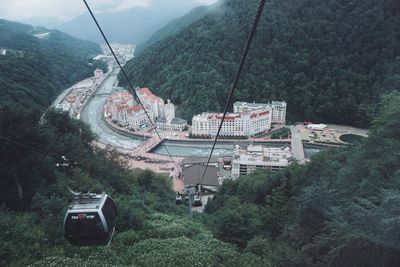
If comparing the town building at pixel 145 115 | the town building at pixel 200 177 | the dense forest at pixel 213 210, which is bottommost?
the town building at pixel 200 177

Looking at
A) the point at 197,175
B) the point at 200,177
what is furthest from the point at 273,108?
the point at 200,177

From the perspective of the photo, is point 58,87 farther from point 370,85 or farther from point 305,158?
point 370,85

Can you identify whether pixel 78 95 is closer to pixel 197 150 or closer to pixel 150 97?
pixel 150 97

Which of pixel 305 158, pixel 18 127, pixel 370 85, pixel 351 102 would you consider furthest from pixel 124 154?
pixel 370 85

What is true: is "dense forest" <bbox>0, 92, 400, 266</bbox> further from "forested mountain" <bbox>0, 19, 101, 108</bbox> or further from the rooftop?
"forested mountain" <bbox>0, 19, 101, 108</bbox>

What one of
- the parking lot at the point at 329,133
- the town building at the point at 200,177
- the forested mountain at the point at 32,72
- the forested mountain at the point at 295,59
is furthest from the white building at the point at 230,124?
the forested mountain at the point at 32,72

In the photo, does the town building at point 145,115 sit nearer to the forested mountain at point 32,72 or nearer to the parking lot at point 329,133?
the forested mountain at point 32,72
